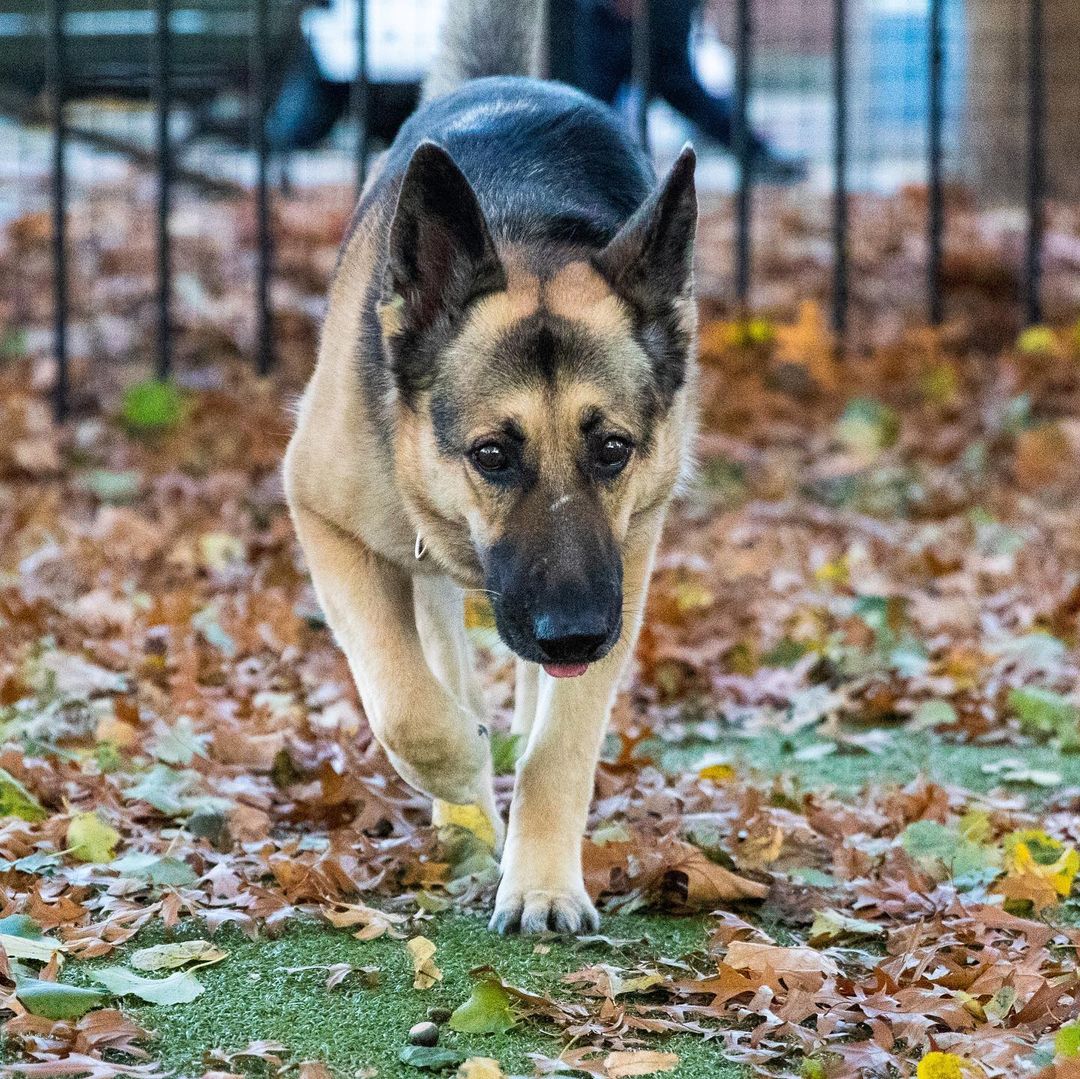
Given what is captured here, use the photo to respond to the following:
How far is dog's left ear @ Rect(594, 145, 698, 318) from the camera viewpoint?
3430 mm

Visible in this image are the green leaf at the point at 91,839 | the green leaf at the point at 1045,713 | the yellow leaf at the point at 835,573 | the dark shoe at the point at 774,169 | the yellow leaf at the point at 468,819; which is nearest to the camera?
the green leaf at the point at 91,839

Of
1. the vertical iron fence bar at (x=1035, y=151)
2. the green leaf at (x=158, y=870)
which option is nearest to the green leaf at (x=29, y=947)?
the green leaf at (x=158, y=870)

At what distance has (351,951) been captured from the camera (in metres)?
2.92

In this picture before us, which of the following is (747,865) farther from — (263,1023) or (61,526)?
(61,526)

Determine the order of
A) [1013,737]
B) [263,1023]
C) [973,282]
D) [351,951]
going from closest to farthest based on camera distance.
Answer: [263,1023]
[351,951]
[1013,737]
[973,282]

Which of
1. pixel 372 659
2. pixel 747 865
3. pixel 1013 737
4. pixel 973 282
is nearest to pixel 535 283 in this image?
pixel 372 659

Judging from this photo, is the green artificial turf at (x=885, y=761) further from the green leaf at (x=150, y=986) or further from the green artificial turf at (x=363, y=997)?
the green leaf at (x=150, y=986)

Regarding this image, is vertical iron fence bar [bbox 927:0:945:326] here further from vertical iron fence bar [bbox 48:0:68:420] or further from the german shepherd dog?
the german shepherd dog

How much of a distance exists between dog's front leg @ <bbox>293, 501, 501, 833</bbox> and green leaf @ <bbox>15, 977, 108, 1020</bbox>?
0.93 metres

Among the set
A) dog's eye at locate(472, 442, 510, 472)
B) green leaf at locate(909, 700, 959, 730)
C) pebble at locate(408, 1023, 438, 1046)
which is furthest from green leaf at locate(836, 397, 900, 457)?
pebble at locate(408, 1023, 438, 1046)

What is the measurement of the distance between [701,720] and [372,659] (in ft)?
4.93

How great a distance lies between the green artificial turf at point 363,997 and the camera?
253 cm

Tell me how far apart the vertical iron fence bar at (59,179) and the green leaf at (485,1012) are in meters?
5.19

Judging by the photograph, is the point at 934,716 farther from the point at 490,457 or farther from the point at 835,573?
the point at 490,457
